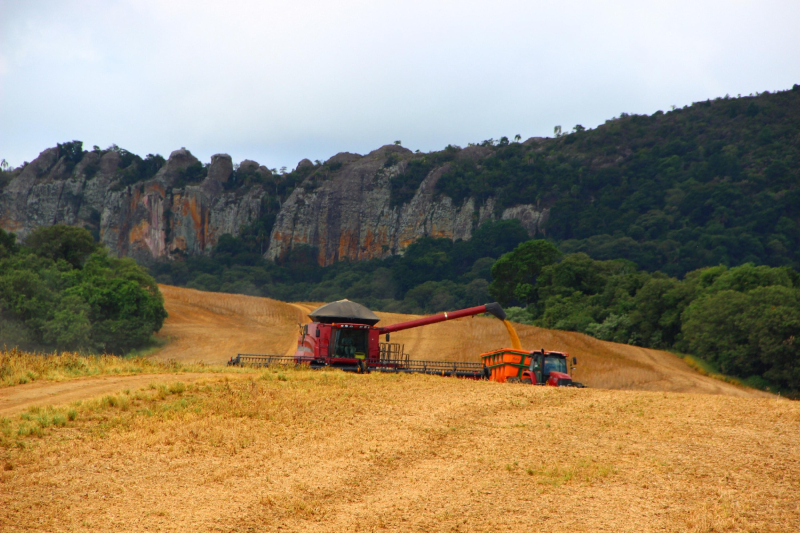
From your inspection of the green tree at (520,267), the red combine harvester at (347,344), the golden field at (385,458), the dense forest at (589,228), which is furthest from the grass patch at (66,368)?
the green tree at (520,267)

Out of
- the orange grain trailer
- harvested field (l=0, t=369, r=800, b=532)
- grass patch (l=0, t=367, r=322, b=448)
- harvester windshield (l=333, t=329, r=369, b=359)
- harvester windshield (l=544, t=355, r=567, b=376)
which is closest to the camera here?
harvested field (l=0, t=369, r=800, b=532)

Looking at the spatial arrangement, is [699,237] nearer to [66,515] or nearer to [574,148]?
[574,148]

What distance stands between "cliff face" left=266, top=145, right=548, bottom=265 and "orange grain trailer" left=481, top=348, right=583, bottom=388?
130089 millimetres

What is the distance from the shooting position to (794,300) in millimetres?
47750

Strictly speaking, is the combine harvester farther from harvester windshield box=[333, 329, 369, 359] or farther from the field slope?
the field slope

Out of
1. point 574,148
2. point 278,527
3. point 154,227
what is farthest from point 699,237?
point 278,527

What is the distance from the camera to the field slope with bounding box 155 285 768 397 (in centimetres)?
4634

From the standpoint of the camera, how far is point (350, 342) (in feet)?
107

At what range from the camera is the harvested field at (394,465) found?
459 inches

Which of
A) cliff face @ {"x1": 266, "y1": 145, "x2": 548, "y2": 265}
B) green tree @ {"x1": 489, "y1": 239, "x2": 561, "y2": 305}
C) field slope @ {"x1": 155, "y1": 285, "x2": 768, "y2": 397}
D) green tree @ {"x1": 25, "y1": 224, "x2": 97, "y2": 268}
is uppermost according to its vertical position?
cliff face @ {"x1": 266, "y1": 145, "x2": 548, "y2": 265}

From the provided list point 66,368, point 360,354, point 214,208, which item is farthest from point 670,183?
point 66,368

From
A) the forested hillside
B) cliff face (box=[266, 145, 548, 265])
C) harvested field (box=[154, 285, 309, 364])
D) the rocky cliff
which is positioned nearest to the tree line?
harvested field (box=[154, 285, 309, 364])

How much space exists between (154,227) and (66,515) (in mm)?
165960

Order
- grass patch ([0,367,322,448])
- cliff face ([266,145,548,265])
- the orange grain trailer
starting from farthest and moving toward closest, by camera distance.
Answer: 1. cliff face ([266,145,548,265])
2. the orange grain trailer
3. grass patch ([0,367,322,448])
